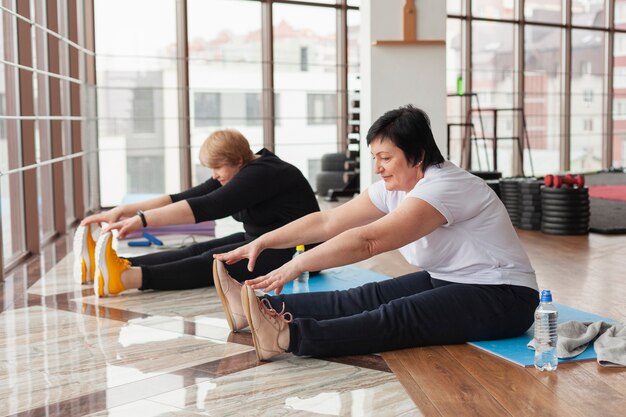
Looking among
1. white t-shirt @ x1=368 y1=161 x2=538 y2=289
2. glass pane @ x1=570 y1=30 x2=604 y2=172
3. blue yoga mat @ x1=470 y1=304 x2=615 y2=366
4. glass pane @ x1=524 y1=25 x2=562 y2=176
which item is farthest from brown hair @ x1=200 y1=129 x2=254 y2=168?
glass pane @ x1=570 y1=30 x2=604 y2=172

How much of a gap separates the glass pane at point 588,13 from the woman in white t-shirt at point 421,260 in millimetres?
9886

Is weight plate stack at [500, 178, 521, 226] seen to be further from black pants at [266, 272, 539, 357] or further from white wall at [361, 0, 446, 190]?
black pants at [266, 272, 539, 357]

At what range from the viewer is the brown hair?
387 cm

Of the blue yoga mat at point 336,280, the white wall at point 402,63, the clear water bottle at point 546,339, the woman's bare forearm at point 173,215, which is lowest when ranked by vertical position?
the blue yoga mat at point 336,280

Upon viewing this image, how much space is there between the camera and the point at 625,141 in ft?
42.4

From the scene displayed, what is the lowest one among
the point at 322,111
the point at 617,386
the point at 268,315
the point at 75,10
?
the point at 617,386

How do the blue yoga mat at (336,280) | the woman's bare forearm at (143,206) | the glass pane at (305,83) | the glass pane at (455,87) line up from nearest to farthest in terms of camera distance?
the blue yoga mat at (336,280) → the woman's bare forearm at (143,206) → the glass pane at (305,83) → the glass pane at (455,87)

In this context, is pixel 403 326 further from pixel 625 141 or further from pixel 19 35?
pixel 625 141

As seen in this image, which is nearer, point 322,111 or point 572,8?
point 322,111

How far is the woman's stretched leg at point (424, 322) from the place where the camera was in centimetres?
277

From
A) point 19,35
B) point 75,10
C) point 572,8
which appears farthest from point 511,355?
point 572,8

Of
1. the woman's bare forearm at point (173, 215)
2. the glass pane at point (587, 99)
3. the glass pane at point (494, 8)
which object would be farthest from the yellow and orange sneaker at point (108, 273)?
the glass pane at point (587, 99)

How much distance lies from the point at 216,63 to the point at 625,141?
713 centimetres

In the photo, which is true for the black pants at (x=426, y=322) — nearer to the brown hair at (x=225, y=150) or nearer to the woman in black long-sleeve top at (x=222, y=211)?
the woman in black long-sleeve top at (x=222, y=211)
